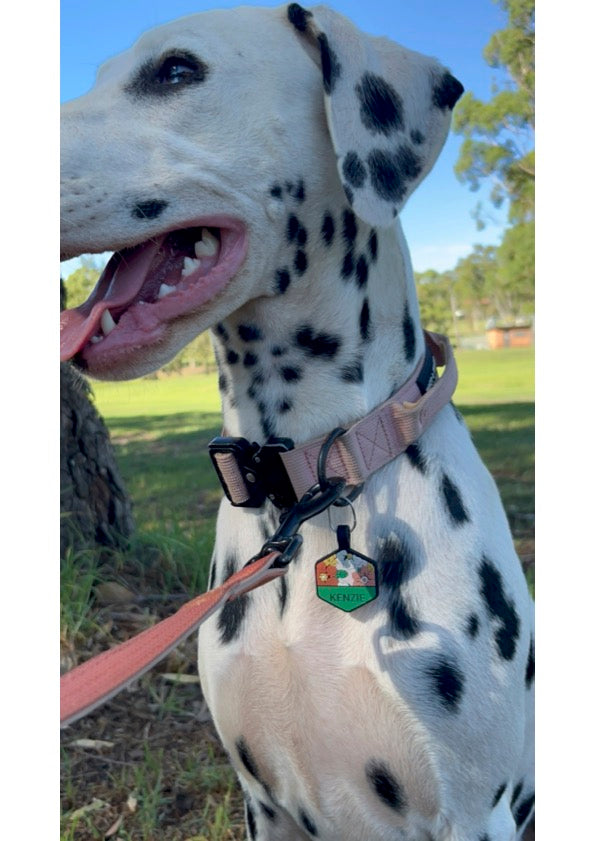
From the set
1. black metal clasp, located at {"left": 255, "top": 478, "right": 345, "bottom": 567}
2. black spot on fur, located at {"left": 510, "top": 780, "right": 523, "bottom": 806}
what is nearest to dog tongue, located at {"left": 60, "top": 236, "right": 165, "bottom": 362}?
black metal clasp, located at {"left": 255, "top": 478, "right": 345, "bottom": 567}

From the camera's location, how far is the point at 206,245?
56.5 inches

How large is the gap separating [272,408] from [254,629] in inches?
15.1

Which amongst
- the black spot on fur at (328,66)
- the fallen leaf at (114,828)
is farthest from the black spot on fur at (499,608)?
the fallen leaf at (114,828)

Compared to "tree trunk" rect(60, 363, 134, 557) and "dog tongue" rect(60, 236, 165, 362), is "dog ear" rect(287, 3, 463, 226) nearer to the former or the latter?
"dog tongue" rect(60, 236, 165, 362)

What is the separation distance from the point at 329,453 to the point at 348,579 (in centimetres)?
21

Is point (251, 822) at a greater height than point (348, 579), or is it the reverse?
point (348, 579)

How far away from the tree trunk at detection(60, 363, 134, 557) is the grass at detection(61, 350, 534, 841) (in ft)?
0.26

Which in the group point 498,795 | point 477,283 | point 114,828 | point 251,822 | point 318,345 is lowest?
point 114,828

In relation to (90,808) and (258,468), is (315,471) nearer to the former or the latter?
(258,468)

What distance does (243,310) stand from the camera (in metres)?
1.52

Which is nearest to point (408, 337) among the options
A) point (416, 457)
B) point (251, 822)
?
point (416, 457)
